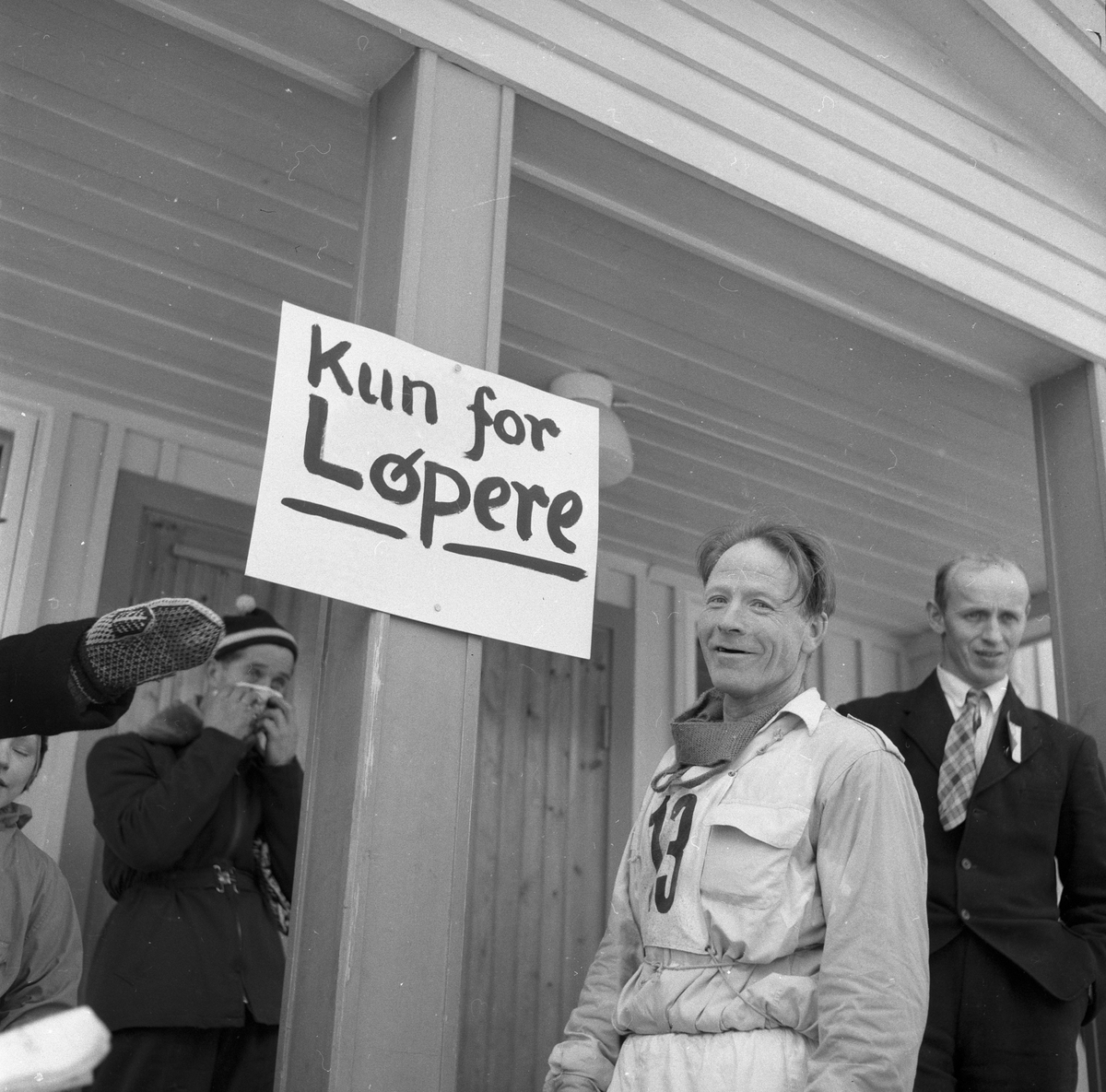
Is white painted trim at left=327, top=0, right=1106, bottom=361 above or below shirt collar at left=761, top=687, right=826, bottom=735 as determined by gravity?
above

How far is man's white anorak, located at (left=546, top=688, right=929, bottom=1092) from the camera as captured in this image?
6.47ft

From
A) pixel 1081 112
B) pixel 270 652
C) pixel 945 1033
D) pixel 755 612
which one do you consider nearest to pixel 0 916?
pixel 270 652

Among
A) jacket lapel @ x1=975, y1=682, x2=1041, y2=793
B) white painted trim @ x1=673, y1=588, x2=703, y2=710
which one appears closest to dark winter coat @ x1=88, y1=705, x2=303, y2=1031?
jacket lapel @ x1=975, y1=682, x2=1041, y2=793

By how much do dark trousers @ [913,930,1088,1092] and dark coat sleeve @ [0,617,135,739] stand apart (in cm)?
187

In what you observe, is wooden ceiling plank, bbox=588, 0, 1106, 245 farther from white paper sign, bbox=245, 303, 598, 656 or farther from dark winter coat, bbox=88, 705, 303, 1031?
dark winter coat, bbox=88, 705, 303, 1031

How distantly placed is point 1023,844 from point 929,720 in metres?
0.35

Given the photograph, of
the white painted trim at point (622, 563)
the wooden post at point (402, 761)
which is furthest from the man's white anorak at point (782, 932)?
the white painted trim at point (622, 563)

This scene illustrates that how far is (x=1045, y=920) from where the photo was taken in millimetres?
2994

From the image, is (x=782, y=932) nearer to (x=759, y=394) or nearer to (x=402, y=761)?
(x=402, y=761)

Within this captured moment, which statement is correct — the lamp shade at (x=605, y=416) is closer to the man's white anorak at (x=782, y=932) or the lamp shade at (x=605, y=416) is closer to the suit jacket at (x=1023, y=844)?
the suit jacket at (x=1023, y=844)

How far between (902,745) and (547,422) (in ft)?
3.92

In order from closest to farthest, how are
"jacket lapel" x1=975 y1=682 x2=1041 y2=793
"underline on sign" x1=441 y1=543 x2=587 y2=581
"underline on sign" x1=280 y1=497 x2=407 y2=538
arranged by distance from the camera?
"underline on sign" x1=280 y1=497 x2=407 y2=538, "underline on sign" x1=441 y1=543 x2=587 y2=581, "jacket lapel" x1=975 y1=682 x2=1041 y2=793

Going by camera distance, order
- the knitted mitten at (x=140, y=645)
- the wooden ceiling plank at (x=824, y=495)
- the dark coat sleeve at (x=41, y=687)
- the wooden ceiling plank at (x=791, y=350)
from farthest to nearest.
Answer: the wooden ceiling plank at (x=824, y=495) → the wooden ceiling plank at (x=791, y=350) → the dark coat sleeve at (x=41, y=687) → the knitted mitten at (x=140, y=645)

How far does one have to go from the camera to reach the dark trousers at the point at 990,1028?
2.84 m
